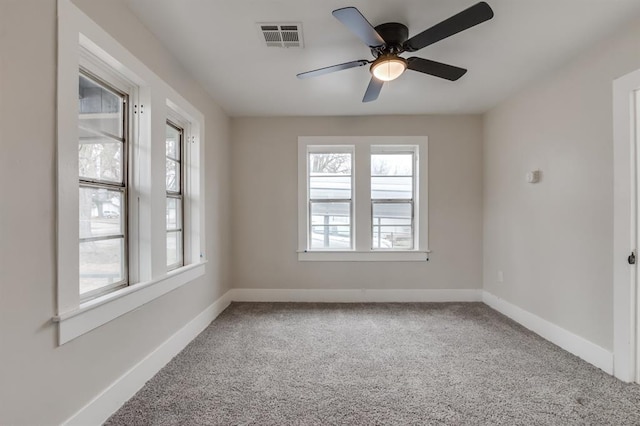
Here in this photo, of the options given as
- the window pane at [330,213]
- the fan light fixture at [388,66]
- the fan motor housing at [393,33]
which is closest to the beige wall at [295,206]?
the window pane at [330,213]

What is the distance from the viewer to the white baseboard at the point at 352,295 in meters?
4.05

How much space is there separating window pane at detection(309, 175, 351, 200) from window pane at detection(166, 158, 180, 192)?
1793 millimetres

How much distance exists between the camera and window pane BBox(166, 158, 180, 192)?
9.19 ft

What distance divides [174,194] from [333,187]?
2048mm

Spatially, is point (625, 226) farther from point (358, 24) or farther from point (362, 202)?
point (362, 202)

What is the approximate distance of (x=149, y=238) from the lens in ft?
7.13

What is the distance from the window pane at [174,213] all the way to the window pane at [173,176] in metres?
0.11

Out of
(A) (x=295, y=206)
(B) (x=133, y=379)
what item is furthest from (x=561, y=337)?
(B) (x=133, y=379)

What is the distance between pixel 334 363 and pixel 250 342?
0.85 metres

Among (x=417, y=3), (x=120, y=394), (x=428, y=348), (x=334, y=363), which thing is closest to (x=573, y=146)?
(x=417, y=3)

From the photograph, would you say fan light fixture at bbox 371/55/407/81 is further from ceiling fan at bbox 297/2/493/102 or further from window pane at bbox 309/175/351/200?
window pane at bbox 309/175/351/200

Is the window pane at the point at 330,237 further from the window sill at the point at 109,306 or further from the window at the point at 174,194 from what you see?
the window sill at the point at 109,306

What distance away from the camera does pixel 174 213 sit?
9.52 feet

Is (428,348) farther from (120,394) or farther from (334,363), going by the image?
(120,394)
